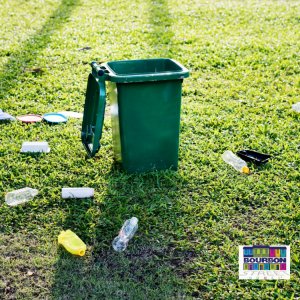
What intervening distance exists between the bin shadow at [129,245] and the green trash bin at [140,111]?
15 cm

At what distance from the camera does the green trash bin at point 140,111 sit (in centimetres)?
330

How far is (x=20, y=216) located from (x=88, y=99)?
100 cm

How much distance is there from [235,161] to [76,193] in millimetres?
1214

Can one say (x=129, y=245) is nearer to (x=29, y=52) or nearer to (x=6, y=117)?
(x=6, y=117)

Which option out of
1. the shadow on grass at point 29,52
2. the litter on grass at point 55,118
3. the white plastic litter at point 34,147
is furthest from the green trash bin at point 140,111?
the shadow on grass at point 29,52

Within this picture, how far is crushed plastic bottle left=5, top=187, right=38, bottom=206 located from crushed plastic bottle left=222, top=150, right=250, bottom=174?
1.41m

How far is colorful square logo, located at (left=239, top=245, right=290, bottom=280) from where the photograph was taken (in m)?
2.73

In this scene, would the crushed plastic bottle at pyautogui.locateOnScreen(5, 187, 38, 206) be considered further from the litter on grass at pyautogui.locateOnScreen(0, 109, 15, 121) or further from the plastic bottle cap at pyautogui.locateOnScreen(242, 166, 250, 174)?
the plastic bottle cap at pyautogui.locateOnScreen(242, 166, 250, 174)

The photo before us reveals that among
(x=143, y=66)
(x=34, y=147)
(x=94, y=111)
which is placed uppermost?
(x=143, y=66)

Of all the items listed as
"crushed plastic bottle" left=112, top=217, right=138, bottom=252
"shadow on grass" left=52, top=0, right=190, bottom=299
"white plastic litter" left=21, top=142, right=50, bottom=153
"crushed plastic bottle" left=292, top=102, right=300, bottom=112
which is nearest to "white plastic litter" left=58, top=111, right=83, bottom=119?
"white plastic litter" left=21, top=142, right=50, bottom=153

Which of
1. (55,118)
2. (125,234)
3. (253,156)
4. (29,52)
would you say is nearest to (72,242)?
(125,234)

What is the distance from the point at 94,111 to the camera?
11.6ft

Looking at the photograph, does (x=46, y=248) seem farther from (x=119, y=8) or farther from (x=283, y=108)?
(x=119, y=8)

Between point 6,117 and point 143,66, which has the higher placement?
point 143,66
